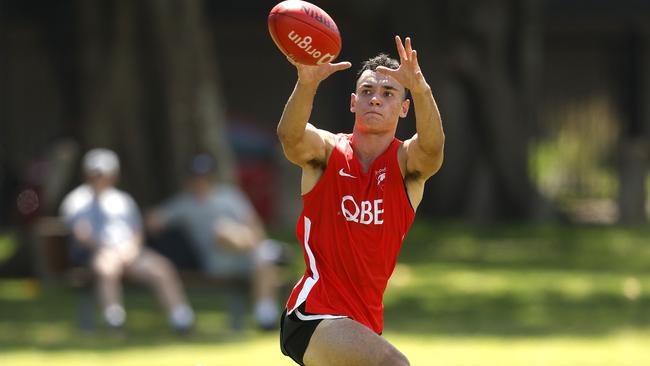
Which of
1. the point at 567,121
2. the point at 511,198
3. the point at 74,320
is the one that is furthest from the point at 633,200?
the point at 74,320

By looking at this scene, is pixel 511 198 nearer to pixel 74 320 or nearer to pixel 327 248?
pixel 74 320

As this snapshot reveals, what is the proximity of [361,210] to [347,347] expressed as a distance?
65cm

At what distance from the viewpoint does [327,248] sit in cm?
725

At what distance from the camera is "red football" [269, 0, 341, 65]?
721 centimetres

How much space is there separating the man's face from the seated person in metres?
7.40

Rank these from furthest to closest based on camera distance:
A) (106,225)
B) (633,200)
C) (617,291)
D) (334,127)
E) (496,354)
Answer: (334,127) → (633,200) → (617,291) → (106,225) → (496,354)

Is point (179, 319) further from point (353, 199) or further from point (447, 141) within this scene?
point (447, 141)

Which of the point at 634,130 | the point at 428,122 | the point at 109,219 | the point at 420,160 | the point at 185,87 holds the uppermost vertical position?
the point at 634,130

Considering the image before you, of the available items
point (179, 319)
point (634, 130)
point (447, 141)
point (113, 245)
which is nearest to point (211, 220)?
point (113, 245)

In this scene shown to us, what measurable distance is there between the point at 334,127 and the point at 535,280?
39.4 feet

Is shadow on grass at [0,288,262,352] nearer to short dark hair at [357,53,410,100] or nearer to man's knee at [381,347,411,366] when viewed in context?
short dark hair at [357,53,410,100]

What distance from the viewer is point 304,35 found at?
7.20 meters

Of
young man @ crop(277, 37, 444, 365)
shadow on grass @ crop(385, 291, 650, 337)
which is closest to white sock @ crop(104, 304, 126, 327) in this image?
shadow on grass @ crop(385, 291, 650, 337)

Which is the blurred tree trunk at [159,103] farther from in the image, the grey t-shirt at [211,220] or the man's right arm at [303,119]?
the man's right arm at [303,119]
